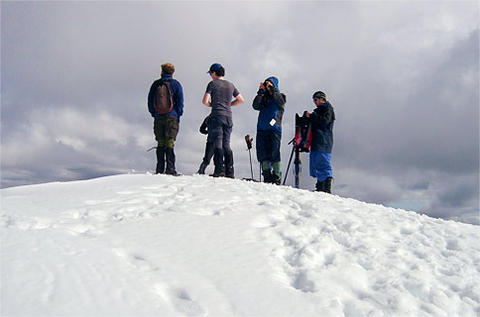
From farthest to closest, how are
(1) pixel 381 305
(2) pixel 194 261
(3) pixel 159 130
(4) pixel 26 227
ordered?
(3) pixel 159 130 < (4) pixel 26 227 < (2) pixel 194 261 < (1) pixel 381 305

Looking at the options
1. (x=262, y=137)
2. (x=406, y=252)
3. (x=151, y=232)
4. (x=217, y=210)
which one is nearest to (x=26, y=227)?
(x=151, y=232)

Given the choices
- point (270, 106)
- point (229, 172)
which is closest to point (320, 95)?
point (270, 106)

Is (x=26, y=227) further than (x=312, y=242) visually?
No

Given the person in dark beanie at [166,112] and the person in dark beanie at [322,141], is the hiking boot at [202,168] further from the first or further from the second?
the person in dark beanie at [322,141]

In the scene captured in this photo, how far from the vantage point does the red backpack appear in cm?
725

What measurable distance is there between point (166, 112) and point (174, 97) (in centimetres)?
38

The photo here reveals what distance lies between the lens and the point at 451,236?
4.35 metres

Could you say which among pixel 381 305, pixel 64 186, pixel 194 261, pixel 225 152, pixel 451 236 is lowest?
pixel 381 305

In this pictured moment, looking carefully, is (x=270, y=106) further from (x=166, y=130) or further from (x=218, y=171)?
(x=166, y=130)

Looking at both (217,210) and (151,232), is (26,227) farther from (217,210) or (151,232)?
(217,210)

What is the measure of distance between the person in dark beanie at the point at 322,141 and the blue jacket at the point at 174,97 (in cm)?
288

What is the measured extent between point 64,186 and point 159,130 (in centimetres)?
244

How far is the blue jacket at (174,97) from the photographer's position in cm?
736

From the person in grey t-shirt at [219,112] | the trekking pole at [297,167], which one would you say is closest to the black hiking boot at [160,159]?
the person in grey t-shirt at [219,112]
